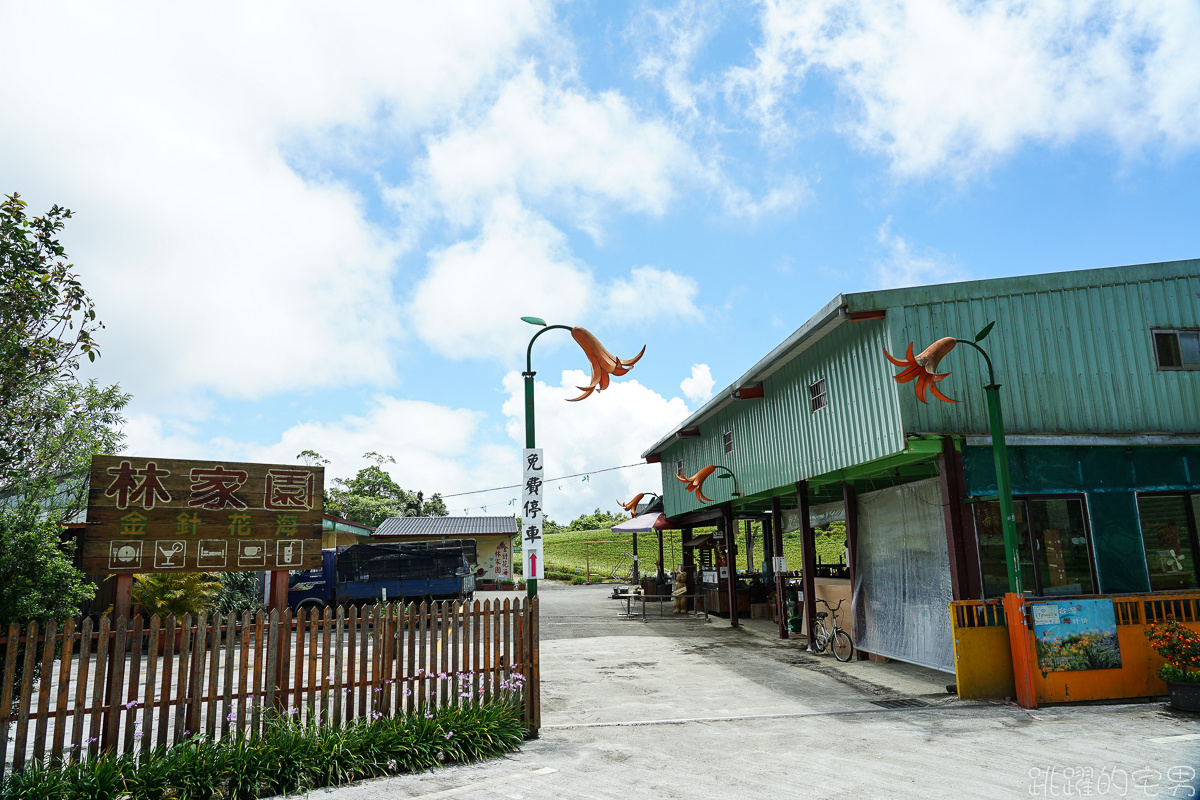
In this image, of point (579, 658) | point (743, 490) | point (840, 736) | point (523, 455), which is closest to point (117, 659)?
point (523, 455)

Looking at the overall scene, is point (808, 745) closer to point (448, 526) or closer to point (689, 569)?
point (689, 569)

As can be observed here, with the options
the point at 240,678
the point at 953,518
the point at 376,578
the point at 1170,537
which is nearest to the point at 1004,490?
the point at 953,518

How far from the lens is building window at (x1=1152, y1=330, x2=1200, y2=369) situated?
38.1 ft

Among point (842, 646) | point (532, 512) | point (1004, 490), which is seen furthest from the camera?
point (842, 646)

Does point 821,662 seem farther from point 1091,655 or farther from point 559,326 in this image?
point 559,326

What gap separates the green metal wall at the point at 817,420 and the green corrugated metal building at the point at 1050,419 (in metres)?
0.04

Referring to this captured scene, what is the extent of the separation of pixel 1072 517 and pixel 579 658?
8592 millimetres

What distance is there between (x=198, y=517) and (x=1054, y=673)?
10.3 metres

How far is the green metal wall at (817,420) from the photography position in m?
11.2

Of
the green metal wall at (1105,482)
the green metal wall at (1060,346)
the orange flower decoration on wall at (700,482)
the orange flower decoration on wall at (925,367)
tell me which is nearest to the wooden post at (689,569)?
the orange flower decoration on wall at (700,482)

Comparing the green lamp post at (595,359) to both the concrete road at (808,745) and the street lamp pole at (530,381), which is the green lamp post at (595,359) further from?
the concrete road at (808,745)

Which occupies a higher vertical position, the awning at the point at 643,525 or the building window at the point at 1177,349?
the building window at the point at 1177,349

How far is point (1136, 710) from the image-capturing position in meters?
8.91

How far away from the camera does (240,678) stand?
6773 millimetres
